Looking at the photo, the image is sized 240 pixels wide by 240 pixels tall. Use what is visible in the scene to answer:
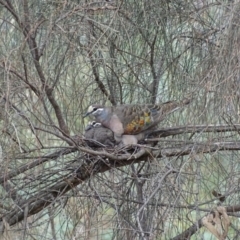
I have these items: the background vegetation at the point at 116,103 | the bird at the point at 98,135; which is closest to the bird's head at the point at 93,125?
the bird at the point at 98,135

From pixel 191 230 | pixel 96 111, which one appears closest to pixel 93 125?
pixel 96 111

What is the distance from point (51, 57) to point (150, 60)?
0.41 m

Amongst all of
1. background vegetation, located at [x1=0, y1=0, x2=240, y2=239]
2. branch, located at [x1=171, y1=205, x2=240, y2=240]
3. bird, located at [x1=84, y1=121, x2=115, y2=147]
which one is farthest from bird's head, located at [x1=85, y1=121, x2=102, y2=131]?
branch, located at [x1=171, y1=205, x2=240, y2=240]

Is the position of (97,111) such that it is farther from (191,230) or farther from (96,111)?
(191,230)

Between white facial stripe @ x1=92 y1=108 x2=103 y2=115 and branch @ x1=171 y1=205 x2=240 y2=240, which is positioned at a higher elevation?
white facial stripe @ x1=92 y1=108 x2=103 y2=115

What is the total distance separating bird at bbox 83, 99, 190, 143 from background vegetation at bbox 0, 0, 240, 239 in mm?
83

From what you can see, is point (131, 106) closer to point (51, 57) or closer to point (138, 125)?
point (138, 125)

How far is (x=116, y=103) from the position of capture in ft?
9.18

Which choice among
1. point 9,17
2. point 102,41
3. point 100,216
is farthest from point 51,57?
point 100,216

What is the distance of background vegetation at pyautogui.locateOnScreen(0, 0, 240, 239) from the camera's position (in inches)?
86.6

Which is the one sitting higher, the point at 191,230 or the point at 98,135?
the point at 98,135

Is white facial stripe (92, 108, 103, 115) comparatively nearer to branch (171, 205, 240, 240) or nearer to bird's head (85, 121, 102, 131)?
bird's head (85, 121, 102, 131)

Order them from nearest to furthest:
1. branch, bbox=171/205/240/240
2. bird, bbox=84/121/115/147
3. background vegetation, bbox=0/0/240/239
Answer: background vegetation, bbox=0/0/240/239, branch, bbox=171/205/240/240, bird, bbox=84/121/115/147

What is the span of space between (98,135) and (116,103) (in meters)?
0.28
